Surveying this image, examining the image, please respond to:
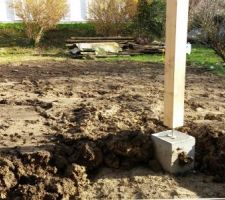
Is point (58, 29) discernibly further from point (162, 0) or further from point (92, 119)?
point (92, 119)

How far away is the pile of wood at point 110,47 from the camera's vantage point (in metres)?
13.4

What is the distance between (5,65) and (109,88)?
3.91 metres

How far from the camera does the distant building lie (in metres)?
17.9

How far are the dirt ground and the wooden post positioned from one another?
458 millimetres

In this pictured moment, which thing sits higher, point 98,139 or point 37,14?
point 37,14

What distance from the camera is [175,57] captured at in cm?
493

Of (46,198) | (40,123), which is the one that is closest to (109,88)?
(40,123)

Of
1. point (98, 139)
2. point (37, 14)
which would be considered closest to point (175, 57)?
point (98, 139)

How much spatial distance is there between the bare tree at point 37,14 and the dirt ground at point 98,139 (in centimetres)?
631

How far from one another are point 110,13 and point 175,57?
11.5m

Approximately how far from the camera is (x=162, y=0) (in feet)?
55.8

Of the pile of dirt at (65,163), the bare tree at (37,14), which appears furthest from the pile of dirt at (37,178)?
the bare tree at (37,14)

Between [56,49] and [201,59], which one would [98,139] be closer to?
[201,59]

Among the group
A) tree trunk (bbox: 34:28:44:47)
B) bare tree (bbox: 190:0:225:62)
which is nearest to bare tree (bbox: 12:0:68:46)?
tree trunk (bbox: 34:28:44:47)
